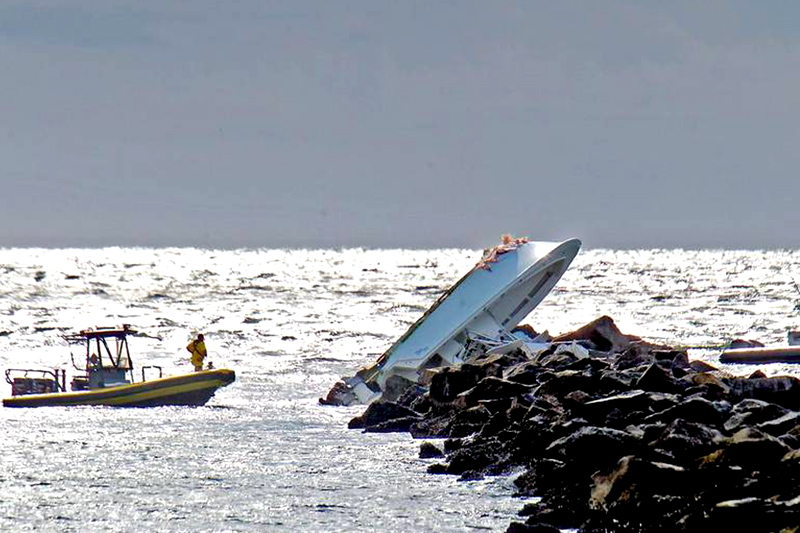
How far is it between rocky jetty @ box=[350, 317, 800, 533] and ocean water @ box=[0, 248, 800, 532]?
801 mm

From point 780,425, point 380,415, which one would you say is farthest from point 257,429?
point 780,425

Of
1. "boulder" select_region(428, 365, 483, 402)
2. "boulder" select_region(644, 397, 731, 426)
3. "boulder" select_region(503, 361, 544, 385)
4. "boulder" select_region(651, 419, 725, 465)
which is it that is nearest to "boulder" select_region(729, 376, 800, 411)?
"boulder" select_region(644, 397, 731, 426)

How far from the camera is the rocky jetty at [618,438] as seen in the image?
16.4m

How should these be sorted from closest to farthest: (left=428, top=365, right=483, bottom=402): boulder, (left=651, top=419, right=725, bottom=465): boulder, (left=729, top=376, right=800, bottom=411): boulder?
1. (left=651, top=419, right=725, bottom=465): boulder
2. (left=729, top=376, right=800, bottom=411): boulder
3. (left=428, top=365, right=483, bottom=402): boulder

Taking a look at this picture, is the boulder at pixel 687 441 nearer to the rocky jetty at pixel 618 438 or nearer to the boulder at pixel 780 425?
the rocky jetty at pixel 618 438

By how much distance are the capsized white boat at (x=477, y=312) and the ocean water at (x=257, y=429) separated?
1934 millimetres

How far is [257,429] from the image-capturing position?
3081 cm

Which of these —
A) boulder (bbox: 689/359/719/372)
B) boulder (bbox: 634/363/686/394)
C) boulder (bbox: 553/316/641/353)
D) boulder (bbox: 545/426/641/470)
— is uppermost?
boulder (bbox: 553/316/641/353)

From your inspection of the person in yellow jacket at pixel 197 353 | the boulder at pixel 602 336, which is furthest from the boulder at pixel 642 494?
the person in yellow jacket at pixel 197 353

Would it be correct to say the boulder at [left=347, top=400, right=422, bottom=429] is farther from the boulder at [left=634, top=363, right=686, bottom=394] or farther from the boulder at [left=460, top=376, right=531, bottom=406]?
the boulder at [left=634, top=363, right=686, bottom=394]

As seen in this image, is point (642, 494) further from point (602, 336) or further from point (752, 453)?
point (602, 336)

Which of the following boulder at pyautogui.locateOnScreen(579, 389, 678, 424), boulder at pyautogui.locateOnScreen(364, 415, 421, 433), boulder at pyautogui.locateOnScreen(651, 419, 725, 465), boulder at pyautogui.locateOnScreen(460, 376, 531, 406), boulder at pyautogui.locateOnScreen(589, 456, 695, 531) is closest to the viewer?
boulder at pyautogui.locateOnScreen(589, 456, 695, 531)

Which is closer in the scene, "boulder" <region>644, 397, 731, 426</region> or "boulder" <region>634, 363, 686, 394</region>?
"boulder" <region>644, 397, 731, 426</region>

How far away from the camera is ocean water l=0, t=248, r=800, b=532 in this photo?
1995cm
